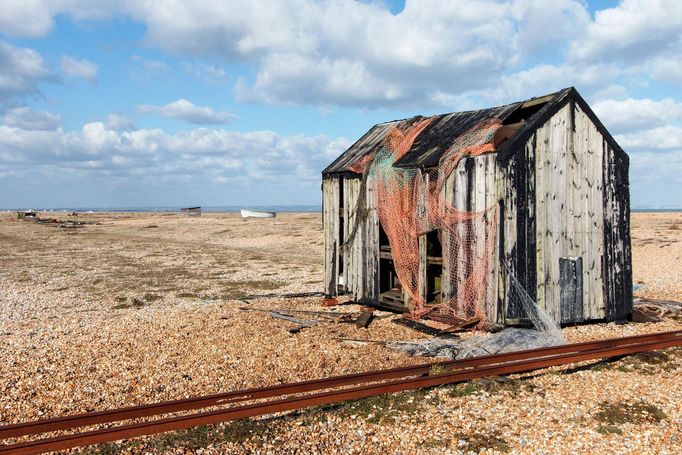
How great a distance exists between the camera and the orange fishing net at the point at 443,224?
11.0m

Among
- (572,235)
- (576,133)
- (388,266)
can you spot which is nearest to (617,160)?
(576,133)

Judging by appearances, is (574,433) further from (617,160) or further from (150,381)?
(617,160)

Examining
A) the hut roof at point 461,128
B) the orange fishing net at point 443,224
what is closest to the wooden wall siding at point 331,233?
the hut roof at point 461,128

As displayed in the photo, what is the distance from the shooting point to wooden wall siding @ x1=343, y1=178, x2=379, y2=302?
13.9 metres

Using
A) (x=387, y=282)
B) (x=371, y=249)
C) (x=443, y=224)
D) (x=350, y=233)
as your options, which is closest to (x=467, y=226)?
(x=443, y=224)

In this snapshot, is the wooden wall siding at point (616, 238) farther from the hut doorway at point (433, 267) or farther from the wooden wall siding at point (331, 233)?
the wooden wall siding at point (331, 233)

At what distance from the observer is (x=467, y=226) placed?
1131 centimetres

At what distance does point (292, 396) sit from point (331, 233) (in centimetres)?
861

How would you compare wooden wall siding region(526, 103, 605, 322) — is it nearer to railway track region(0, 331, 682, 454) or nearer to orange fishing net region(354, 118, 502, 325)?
orange fishing net region(354, 118, 502, 325)

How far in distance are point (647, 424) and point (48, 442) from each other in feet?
22.1

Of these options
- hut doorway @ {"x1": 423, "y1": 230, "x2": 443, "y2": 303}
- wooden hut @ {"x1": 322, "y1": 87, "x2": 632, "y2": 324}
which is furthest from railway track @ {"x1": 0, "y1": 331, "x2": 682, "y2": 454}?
hut doorway @ {"x1": 423, "y1": 230, "x2": 443, "y2": 303}

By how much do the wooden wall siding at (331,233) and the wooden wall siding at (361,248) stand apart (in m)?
0.39

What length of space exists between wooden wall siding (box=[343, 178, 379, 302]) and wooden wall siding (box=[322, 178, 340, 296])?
39cm

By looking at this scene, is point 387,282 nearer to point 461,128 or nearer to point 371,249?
point 371,249
